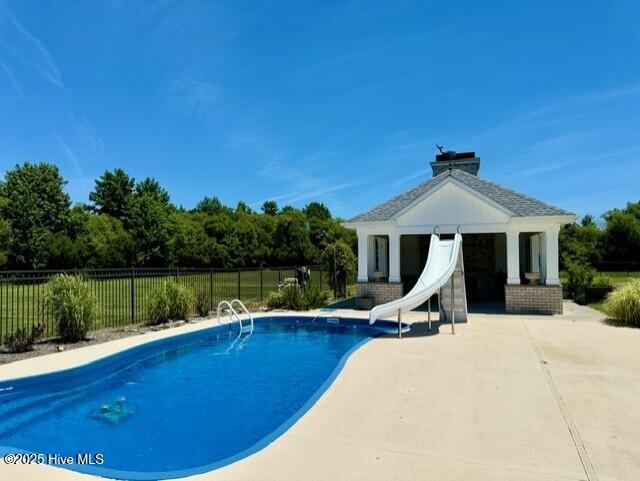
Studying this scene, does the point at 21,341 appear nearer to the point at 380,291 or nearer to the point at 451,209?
the point at 380,291

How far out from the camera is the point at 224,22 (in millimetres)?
13297

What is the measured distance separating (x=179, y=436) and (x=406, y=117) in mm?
18689

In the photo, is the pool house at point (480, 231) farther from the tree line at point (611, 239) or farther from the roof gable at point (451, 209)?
the tree line at point (611, 239)

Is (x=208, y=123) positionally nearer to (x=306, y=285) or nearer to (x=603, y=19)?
(x=306, y=285)

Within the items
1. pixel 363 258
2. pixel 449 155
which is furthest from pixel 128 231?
pixel 449 155

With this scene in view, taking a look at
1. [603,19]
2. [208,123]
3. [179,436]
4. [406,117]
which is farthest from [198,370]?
[208,123]

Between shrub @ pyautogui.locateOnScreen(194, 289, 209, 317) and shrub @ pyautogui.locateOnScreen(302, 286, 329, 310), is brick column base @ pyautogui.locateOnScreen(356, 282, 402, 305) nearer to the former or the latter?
shrub @ pyautogui.locateOnScreen(302, 286, 329, 310)

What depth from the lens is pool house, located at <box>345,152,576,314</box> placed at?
13250 mm

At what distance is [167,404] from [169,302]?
6434 mm

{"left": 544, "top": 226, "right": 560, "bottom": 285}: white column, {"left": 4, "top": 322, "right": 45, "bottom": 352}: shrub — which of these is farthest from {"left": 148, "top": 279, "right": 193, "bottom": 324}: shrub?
{"left": 544, "top": 226, "right": 560, "bottom": 285}: white column

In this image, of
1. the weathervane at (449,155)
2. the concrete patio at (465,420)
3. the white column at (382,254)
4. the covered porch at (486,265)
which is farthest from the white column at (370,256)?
the concrete patio at (465,420)

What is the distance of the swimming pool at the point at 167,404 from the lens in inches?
171

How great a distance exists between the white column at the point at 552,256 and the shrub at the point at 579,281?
3888 mm

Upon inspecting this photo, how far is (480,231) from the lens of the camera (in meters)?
14.2
